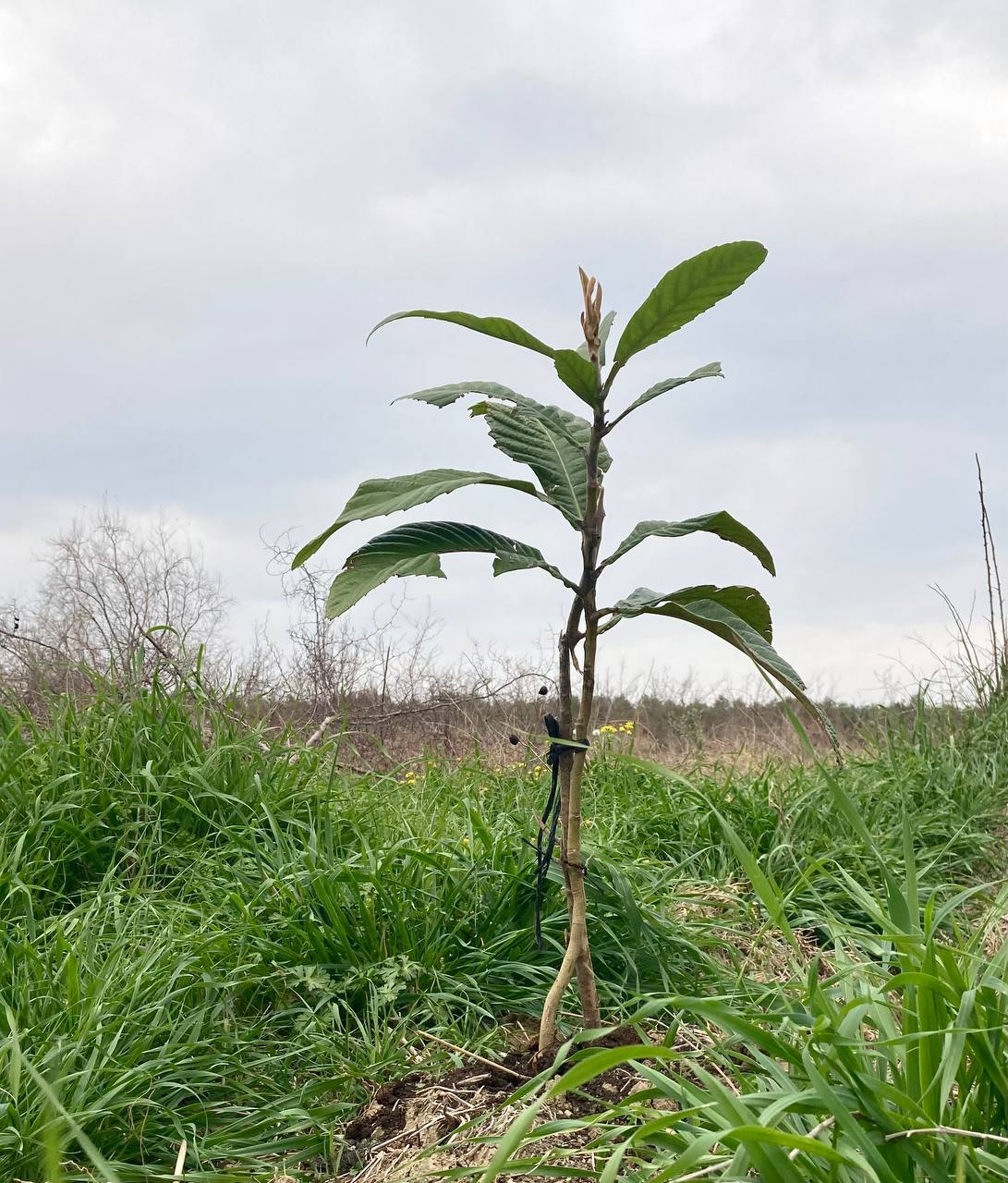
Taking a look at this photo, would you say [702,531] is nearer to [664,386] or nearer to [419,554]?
[664,386]

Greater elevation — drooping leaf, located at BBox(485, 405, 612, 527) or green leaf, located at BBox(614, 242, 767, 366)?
green leaf, located at BBox(614, 242, 767, 366)

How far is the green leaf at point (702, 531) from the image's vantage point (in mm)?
2020

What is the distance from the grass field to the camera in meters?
1.53

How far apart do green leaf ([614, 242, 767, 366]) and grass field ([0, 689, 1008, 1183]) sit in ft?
2.98

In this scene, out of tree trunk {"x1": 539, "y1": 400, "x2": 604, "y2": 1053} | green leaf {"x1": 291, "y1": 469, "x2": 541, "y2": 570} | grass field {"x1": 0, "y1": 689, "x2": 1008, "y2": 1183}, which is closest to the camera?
grass field {"x1": 0, "y1": 689, "x2": 1008, "y2": 1183}

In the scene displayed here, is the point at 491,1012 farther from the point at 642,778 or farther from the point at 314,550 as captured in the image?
the point at 642,778

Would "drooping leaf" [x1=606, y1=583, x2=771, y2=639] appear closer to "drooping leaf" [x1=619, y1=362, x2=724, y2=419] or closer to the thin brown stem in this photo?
the thin brown stem

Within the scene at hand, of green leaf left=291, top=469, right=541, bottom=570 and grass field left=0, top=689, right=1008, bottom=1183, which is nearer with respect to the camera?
grass field left=0, top=689, right=1008, bottom=1183

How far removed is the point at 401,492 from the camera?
1.97 m

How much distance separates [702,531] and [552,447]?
373 millimetres

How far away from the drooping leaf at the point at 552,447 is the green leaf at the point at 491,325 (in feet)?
0.57

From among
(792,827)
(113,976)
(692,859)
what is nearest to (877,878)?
(792,827)

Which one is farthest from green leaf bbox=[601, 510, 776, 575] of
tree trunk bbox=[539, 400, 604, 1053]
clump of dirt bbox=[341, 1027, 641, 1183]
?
clump of dirt bbox=[341, 1027, 641, 1183]

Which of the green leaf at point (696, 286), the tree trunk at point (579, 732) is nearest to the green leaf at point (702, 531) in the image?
the tree trunk at point (579, 732)
